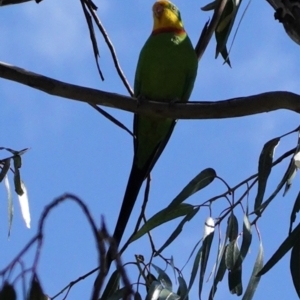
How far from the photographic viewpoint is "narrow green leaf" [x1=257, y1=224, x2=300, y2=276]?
46.0 inches

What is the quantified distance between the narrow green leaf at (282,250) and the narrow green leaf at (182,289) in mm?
233

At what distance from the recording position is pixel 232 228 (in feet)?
4.98

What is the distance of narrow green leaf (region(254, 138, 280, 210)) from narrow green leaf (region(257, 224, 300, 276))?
0.19 m

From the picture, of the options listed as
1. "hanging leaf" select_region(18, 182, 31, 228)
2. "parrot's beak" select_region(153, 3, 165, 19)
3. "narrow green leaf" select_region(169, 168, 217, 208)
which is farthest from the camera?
"parrot's beak" select_region(153, 3, 165, 19)

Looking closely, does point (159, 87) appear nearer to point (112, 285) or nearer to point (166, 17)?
point (166, 17)

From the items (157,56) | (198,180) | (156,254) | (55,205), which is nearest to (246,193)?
(198,180)

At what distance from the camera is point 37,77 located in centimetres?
137

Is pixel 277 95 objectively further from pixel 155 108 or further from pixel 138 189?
pixel 138 189

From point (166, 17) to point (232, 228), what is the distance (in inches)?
58.4

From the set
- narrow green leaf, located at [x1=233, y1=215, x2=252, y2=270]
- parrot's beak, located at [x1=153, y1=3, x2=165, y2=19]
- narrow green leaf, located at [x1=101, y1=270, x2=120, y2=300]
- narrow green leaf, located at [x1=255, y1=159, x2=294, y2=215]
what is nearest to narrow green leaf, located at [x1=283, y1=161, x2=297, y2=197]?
narrow green leaf, located at [x1=255, y1=159, x2=294, y2=215]

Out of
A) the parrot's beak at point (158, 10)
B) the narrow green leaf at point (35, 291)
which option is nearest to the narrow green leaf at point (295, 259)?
the narrow green leaf at point (35, 291)

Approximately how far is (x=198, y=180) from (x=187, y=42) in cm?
105

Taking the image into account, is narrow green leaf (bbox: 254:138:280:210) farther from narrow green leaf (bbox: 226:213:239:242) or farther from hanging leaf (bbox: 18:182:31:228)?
hanging leaf (bbox: 18:182:31:228)

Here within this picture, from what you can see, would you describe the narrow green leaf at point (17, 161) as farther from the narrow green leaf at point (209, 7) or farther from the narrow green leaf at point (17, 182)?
the narrow green leaf at point (209, 7)
